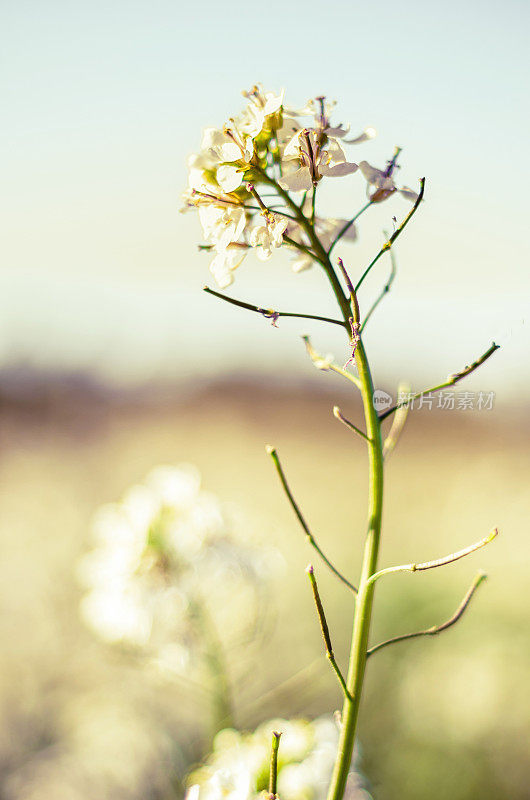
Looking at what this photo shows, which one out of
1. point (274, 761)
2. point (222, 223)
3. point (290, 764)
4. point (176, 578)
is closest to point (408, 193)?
point (222, 223)

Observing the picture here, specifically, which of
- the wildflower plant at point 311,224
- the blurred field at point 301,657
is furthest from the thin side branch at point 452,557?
the blurred field at point 301,657

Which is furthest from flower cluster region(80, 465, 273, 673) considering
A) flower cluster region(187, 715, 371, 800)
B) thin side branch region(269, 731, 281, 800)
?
thin side branch region(269, 731, 281, 800)

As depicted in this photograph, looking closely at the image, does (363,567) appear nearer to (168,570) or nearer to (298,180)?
(298,180)

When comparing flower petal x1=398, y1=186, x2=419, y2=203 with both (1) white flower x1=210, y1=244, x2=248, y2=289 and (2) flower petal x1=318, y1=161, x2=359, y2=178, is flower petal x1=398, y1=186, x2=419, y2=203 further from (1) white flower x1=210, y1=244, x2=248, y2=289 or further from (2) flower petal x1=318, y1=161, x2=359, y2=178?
(1) white flower x1=210, y1=244, x2=248, y2=289

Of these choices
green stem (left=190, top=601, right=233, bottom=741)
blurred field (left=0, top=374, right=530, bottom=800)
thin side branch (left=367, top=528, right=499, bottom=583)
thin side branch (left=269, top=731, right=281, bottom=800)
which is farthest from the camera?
blurred field (left=0, top=374, right=530, bottom=800)

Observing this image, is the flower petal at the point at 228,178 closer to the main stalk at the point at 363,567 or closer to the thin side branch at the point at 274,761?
the main stalk at the point at 363,567

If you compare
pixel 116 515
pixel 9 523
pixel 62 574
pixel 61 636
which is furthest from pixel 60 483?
pixel 116 515
